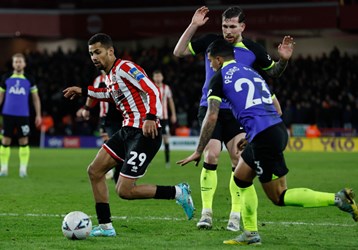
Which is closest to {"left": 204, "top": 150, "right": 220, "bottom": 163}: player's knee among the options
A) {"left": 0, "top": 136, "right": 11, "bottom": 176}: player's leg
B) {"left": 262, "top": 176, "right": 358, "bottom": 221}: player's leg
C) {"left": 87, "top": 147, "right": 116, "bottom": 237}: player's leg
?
{"left": 87, "top": 147, "right": 116, "bottom": 237}: player's leg

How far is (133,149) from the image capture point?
9.20 meters

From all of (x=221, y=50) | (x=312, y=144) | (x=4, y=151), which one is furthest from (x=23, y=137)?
(x=312, y=144)

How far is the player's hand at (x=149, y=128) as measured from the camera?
9.02 meters

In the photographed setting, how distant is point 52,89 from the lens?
36.3 meters

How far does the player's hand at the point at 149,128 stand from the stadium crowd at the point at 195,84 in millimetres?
22730

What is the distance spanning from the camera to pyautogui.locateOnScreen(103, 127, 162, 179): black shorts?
30.2 ft

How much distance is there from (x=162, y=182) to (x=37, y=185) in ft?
7.89

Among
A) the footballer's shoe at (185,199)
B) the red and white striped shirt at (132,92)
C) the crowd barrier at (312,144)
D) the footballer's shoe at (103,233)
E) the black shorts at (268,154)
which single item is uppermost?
the red and white striped shirt at (132,92)

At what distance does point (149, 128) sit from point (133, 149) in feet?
1.09

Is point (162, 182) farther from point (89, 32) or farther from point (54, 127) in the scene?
point (89, 32)

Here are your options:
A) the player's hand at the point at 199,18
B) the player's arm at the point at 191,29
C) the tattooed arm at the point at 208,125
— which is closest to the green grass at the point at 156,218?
the tattooed arm at the point at 208,125

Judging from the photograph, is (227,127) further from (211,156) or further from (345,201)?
(345,201)

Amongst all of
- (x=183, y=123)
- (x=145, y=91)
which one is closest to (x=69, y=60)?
(x=183, y=123)

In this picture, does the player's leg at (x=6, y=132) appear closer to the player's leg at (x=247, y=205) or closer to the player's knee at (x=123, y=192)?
A: the player's knee at (x=123, y=192)
